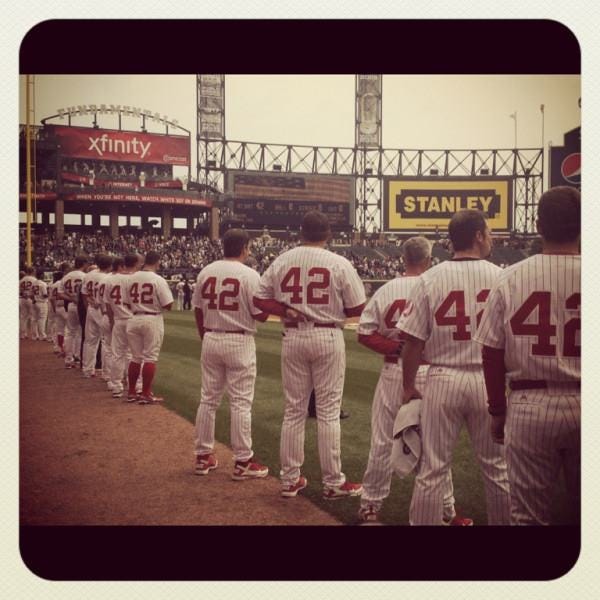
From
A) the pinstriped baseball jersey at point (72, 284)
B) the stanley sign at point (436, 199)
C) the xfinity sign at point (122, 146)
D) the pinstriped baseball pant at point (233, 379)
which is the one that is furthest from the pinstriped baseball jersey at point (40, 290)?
the xfinity sign at point (122, 146)

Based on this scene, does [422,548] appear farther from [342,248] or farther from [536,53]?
[342,248]

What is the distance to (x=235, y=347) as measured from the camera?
14.3ft

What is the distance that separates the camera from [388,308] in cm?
353

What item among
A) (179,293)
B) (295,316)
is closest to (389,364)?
(295,316)

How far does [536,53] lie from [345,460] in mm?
3281

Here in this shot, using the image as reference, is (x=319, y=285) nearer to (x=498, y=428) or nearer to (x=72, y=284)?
(x=498, y=428)

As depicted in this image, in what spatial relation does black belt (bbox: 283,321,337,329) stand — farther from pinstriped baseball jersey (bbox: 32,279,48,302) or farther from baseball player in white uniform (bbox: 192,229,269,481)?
pinstriped baseball jersey (bbox: 32,279,48,302)

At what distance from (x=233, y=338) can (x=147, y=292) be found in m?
2.61

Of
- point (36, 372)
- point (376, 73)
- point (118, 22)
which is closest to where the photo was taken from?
point (118, 22)

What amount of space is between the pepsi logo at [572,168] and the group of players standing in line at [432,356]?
119 centimetres

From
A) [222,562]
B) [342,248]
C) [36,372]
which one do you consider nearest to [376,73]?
[222,562]

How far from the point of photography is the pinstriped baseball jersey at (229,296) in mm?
4348

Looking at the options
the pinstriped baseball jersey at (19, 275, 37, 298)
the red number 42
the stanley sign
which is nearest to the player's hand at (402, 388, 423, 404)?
the red number 42

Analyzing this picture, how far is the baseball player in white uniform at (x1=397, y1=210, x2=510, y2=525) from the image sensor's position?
292 centimetres
